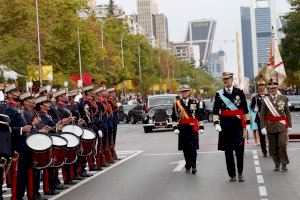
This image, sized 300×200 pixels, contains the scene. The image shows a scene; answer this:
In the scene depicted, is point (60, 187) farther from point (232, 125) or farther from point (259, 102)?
point (259, 102)

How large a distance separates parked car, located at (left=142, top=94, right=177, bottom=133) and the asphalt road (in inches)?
609

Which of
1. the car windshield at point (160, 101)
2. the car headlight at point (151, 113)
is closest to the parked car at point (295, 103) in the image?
the car windshield at point (160, 101)

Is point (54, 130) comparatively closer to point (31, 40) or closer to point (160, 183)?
point (160, 183)

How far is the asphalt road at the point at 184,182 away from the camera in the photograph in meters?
12.3

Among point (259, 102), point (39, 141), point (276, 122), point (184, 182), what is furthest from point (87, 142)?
point (259, 102)

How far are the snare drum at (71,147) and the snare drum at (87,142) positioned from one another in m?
1.15

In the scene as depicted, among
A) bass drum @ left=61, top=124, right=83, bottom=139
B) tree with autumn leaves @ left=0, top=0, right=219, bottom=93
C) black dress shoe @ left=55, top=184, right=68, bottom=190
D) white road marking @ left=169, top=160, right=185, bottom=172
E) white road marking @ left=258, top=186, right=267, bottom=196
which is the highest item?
tree with autumn leaves @ left=0, top=0, right=219, bottom=93

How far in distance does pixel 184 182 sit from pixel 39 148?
11.3ft

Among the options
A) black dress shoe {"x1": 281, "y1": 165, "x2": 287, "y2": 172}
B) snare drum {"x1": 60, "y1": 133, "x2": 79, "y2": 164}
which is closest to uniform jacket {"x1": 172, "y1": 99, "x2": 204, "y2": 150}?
black dress shoe {"x1": 281, "y1": 165, "x2": 287, "y2": 172}

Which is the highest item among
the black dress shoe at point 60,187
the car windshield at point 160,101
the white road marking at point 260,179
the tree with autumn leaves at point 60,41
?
the tree with autumn leaves at point 60,41

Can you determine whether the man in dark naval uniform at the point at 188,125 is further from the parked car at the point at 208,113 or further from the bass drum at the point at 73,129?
the parked car at the point at 208,113

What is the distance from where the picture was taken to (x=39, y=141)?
1189 centimetres

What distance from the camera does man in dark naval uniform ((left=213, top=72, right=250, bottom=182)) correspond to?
1421 cm

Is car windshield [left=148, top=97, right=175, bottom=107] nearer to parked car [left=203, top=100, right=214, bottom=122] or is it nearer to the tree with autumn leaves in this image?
the tree with autumn leaves
